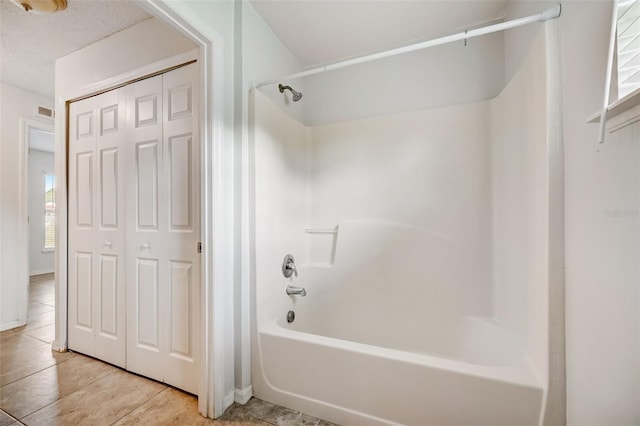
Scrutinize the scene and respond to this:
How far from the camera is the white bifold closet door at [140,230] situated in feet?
5.08

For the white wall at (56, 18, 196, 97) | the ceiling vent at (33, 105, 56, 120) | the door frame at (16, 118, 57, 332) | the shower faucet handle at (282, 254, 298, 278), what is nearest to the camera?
the white wall at (56, 18, 196, 97)

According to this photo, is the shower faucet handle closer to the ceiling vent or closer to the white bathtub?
the white bathtub

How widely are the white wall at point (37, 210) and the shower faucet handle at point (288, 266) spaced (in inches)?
228

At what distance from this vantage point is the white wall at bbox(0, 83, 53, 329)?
8.08 ft

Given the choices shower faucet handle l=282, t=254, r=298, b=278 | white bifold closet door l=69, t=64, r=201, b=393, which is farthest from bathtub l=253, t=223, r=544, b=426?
white bifold closet door l=69, t=64, r=201, b=393

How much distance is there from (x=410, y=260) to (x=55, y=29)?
2983 millimetres

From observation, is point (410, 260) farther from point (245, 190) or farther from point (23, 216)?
point (23, 216)

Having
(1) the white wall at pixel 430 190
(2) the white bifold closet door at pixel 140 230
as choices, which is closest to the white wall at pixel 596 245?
(1) the white wall at pixel 430 190

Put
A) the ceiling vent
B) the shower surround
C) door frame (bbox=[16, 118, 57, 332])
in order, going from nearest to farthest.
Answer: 1. the shower surround
2. door frame (bbox=[16, 118, 57, 332])
3. the ceiling vent

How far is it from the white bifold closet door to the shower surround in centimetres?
43

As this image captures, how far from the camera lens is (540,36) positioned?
115 cm

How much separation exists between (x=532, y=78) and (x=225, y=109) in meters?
1.57

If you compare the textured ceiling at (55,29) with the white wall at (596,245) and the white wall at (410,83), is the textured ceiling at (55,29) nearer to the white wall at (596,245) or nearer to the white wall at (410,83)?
the white wall at (410,83)

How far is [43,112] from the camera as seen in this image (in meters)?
2.75
